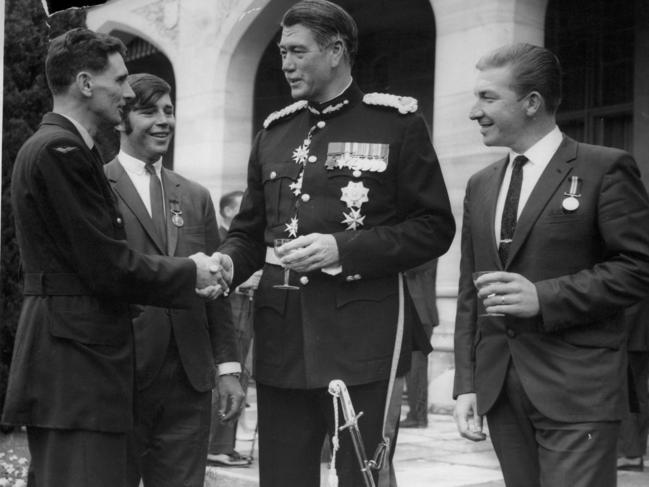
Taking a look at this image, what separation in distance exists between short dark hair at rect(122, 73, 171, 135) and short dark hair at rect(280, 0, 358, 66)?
3.13ft

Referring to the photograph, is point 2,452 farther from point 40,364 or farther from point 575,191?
point 575,191

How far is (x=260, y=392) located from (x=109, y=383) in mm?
564

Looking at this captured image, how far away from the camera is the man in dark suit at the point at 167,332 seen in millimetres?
4066

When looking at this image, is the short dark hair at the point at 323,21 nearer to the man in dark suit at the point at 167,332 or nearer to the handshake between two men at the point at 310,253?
the handshake between two men at the point at 310,253

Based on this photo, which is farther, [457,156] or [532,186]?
[457,156]

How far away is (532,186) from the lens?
11.4 ft

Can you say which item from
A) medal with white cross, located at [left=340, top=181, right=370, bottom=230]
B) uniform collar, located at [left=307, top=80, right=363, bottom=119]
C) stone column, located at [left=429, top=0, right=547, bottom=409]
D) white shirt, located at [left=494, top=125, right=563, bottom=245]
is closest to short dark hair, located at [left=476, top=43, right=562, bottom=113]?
white shirt, located at [left=494, top=125, right=563, bottom=245]

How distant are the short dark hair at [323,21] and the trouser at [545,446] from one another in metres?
1.28

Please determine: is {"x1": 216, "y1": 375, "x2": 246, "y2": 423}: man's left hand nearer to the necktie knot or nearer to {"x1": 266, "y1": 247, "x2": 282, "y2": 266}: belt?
{"x1": 266, "y1": 247, "x2": 282, "y2": 266}: belt

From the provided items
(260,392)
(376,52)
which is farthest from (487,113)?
(376,52)

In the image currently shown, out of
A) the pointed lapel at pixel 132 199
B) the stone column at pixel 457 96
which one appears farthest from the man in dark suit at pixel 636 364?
the pointed lapel at pixel 132 199

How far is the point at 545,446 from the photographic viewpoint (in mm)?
3293

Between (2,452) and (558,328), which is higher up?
Result: (558,328)

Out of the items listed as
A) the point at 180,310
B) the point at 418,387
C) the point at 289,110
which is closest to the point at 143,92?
the point at 289,110
